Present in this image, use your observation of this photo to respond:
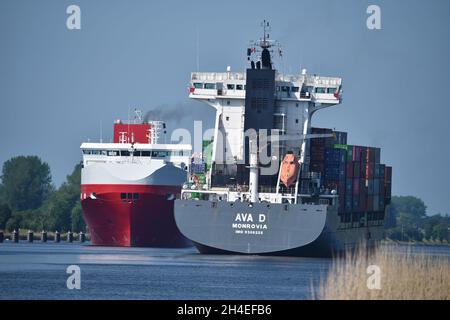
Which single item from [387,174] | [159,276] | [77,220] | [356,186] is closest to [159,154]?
[387,174]

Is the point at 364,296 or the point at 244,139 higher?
the point at 244,139

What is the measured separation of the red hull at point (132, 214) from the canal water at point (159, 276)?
34.2ft

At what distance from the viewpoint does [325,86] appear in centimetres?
8612

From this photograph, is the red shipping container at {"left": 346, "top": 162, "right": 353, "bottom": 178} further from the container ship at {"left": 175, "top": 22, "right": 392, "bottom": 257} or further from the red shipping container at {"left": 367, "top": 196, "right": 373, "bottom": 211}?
the red shipping container at {"left": 367, "top": 196, "right": 373, "bottom": 211}

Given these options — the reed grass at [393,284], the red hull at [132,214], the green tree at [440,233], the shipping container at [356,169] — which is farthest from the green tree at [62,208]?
the reed grass at [393,284]

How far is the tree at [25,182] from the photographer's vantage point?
17000 cm

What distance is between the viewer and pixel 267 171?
81.3 meters

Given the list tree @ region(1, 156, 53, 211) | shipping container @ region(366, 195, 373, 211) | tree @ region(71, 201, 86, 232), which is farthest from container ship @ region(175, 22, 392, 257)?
tree @ region(1, 156, 53, 211)

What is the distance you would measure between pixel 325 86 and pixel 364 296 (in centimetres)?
3753

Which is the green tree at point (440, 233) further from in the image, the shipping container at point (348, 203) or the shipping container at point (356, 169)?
the shipping container at point (348, 203)

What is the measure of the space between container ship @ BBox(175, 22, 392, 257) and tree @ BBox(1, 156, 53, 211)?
8465 centimetres
